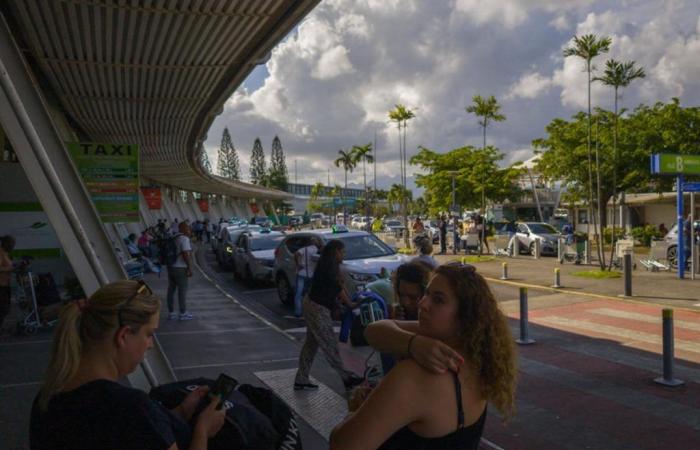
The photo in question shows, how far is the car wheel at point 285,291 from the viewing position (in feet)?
46.1

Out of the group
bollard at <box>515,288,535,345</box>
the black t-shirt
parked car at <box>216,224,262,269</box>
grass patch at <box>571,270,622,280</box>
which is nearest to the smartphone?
the black t-shirt

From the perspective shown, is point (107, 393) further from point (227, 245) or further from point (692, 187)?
point (227, 245)

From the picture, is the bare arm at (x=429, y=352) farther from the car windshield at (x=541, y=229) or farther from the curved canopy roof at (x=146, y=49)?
the car windshield at (x=541, y=229)

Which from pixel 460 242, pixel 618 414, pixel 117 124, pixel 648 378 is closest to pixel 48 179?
pixel 618 414

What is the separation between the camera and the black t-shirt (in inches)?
77.8

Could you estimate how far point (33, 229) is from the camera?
15.3m

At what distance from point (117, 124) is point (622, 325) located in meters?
16.8

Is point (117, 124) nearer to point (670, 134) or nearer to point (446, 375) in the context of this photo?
point (446, 375)

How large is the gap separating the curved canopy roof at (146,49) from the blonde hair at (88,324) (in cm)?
801

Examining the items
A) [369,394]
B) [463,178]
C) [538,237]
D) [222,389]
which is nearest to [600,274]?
[538,237]

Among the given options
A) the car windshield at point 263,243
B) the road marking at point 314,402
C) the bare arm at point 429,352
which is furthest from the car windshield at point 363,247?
the bare arm at point 429,352

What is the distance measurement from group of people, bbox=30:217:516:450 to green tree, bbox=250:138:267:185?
119 meters

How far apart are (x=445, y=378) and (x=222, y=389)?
0.88m

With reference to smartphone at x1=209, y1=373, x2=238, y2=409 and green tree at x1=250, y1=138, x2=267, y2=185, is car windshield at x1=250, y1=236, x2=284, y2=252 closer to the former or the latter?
smartphone at x1=209, y1=373, x2=238, y2=409
